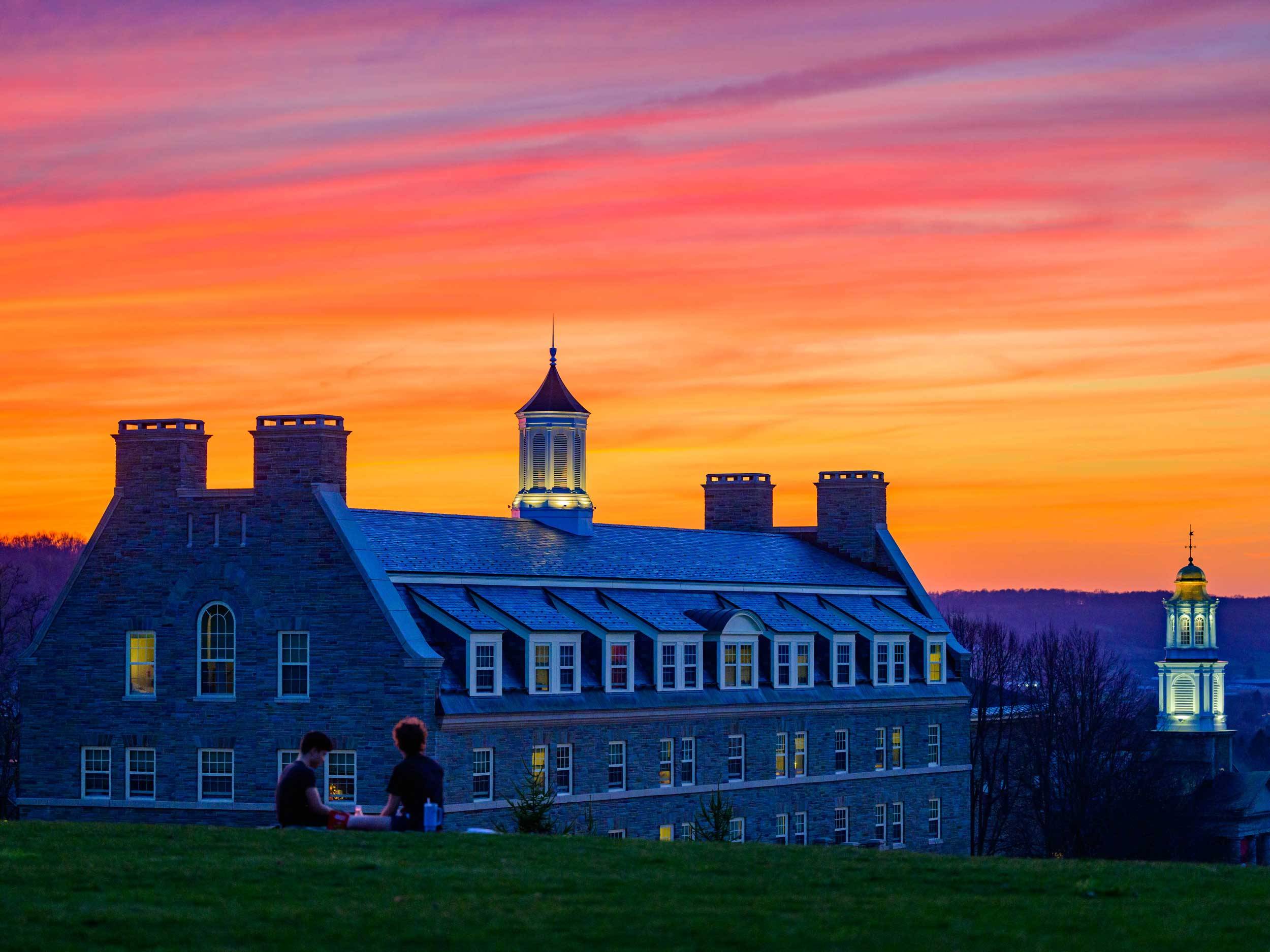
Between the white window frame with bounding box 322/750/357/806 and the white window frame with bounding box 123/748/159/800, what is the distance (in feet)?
16.7

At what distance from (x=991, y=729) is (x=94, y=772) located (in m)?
52.5

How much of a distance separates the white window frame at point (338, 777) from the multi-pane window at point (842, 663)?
21059mm

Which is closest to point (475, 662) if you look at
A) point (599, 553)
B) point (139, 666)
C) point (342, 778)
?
point (342, 778)

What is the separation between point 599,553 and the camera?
207 feet

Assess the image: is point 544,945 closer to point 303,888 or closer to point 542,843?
point 303,888

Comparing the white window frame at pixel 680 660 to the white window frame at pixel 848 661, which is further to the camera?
the white window frame at pixel 848 661

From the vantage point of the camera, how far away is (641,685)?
190 feet

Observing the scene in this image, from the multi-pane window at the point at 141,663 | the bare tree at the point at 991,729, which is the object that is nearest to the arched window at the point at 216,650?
the multi-pane window at the point at 141,663

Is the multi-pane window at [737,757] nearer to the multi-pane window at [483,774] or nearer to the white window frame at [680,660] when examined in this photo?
the white window frame at [680,660]

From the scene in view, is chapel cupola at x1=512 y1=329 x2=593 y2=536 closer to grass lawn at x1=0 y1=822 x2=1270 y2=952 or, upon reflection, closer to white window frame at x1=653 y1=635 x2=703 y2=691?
white window frame at x1=653 y1=635 x2=703 y2=691

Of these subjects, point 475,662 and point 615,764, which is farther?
point 615,764

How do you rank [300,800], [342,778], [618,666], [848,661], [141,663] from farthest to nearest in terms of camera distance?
1. [848,661]
2. [618,666]
3. [141,663]
4. [342,778]
5. [300,800]

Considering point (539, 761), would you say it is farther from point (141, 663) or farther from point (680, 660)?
point (141, 663)

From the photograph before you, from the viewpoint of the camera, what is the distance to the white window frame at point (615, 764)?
55.8 m
